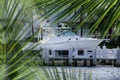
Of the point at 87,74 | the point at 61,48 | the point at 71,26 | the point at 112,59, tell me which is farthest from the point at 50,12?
the point at 61,48

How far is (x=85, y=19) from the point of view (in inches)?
17.3

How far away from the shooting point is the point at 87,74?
0.68 metres

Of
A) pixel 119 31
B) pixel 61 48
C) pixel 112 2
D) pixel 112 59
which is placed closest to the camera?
pixel 112 2

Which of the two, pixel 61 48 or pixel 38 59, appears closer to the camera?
pixel 38 59

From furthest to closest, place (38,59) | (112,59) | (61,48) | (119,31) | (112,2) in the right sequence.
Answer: (61,48)
(112,59)
(38,59)
(119,31)
(112,2)

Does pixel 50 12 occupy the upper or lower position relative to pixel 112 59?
upper

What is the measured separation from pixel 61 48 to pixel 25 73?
Result: 33.7 feet

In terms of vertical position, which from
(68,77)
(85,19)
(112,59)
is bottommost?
(112,59)

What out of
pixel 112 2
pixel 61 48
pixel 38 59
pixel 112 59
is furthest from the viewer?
pixel 61 48

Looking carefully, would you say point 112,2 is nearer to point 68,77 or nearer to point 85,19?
point 85,19

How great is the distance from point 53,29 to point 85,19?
0.09 meters

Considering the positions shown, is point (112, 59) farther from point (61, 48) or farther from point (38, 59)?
point (38, 59)

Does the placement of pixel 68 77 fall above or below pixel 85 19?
below

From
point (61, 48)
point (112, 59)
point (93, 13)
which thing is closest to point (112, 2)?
point (93, 13)
